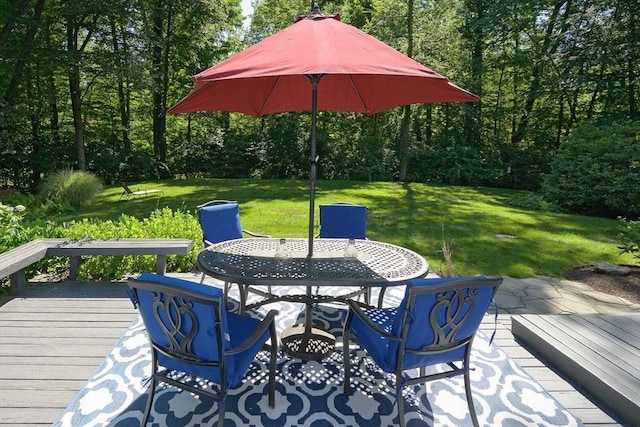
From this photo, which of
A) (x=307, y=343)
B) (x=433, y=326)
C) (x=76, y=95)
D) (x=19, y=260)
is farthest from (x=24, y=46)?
(x=433, y=326)

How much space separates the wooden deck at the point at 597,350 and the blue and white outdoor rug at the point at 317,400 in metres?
0.28

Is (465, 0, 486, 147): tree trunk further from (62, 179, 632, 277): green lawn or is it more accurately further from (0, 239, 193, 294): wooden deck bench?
(0, 239, 193, 294): wooden deck bench

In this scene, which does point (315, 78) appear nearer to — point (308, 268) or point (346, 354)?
point (308, 268)

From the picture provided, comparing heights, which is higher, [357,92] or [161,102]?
[161,102]

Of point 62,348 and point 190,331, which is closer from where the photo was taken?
point 190,331

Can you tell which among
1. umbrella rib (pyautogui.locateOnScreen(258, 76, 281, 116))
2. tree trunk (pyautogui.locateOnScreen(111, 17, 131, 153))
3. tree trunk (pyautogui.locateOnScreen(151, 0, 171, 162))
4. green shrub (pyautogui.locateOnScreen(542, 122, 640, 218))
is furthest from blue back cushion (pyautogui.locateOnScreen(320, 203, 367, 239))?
tree trunk (pyautogui.locateOnScreen(151, 0, 171, 162))

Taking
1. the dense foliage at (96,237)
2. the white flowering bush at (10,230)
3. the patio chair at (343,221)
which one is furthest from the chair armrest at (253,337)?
the white flowering bush at (10,230)

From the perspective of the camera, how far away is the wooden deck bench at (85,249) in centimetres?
389

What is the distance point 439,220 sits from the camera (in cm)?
806

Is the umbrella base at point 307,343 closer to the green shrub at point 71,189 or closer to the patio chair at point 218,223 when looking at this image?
the patio chair at point 218,223

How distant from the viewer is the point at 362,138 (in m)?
15.2

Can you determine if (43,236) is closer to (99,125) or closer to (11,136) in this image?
(11,136)

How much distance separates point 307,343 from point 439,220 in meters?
5.70

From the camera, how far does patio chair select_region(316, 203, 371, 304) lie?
427 centimetres
